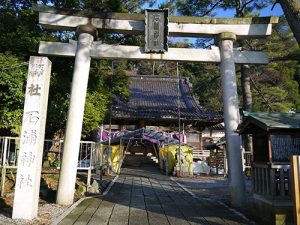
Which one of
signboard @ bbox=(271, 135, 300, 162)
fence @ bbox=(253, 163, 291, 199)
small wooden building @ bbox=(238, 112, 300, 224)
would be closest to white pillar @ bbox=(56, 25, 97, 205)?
small wooden building @ bbox=(238, 112, 300, 224)

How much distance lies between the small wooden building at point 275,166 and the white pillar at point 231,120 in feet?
3.65

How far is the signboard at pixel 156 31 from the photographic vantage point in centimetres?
842

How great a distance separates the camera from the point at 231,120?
8.10 m

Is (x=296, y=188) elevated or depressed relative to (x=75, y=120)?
depressed

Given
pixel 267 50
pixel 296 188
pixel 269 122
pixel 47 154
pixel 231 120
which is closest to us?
pixel 296 188

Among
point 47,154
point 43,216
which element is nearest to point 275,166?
point 43,216

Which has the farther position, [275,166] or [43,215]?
[43,215]

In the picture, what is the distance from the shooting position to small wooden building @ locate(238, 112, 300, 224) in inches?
226

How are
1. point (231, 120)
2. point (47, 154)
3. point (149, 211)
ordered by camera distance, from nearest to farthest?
point (149, 211) → point (231, 120) → point (47, 154)

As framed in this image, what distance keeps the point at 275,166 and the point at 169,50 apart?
13.9 feet

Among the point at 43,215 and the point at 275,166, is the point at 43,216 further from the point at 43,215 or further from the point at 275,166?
the point at 275,166

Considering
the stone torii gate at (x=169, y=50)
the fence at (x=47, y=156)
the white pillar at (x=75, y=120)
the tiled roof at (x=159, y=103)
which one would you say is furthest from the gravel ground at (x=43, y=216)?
the tiled roof at (x=159, y=103)

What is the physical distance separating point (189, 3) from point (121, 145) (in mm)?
9705

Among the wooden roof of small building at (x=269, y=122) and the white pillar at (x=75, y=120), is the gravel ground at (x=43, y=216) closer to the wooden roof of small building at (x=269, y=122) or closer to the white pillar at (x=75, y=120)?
the white pillar at (x=75, y=120)
